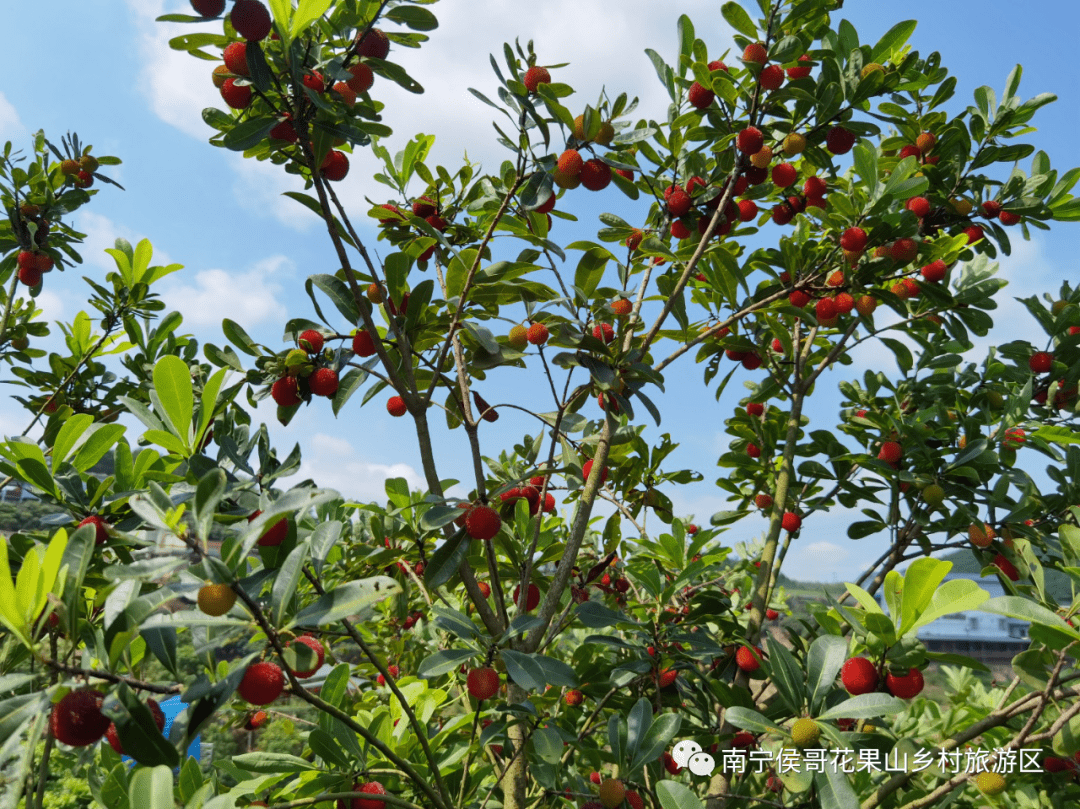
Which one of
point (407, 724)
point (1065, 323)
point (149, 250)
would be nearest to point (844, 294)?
point (1065, 323)

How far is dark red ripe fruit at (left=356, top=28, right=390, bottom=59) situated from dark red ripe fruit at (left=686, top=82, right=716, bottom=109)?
99 cm

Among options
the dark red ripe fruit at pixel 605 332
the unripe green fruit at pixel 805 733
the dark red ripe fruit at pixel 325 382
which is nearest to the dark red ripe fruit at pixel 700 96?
the dark red ripe fruit at pixel 605 332

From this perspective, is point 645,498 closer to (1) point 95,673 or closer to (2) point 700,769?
(2) point 700,769

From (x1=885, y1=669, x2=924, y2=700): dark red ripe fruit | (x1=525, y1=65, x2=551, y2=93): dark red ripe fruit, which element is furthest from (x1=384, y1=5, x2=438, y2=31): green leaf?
(x1=885, y1=669, x2=924, y2=700): dark red ripe fruit

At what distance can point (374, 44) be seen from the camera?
1.57 meters

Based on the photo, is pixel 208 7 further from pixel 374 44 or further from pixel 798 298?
pixel 798 298

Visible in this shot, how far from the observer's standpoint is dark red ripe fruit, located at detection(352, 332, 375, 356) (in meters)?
1.71

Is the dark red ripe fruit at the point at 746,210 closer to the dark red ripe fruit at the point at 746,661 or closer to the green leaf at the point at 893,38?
the green leaf at the point at 893,38

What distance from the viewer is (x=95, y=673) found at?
92cm

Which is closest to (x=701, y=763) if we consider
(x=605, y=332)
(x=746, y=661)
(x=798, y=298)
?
(x=746, y=661)

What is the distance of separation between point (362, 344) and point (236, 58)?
67cm

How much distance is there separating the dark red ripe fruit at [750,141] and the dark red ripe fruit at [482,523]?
4.25 feet

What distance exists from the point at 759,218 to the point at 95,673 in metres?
2.69

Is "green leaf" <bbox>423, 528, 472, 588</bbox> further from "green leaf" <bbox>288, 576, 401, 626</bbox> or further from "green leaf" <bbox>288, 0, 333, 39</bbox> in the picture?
"green leaf" <bbox>288, 0, 333, 39</bbox>
